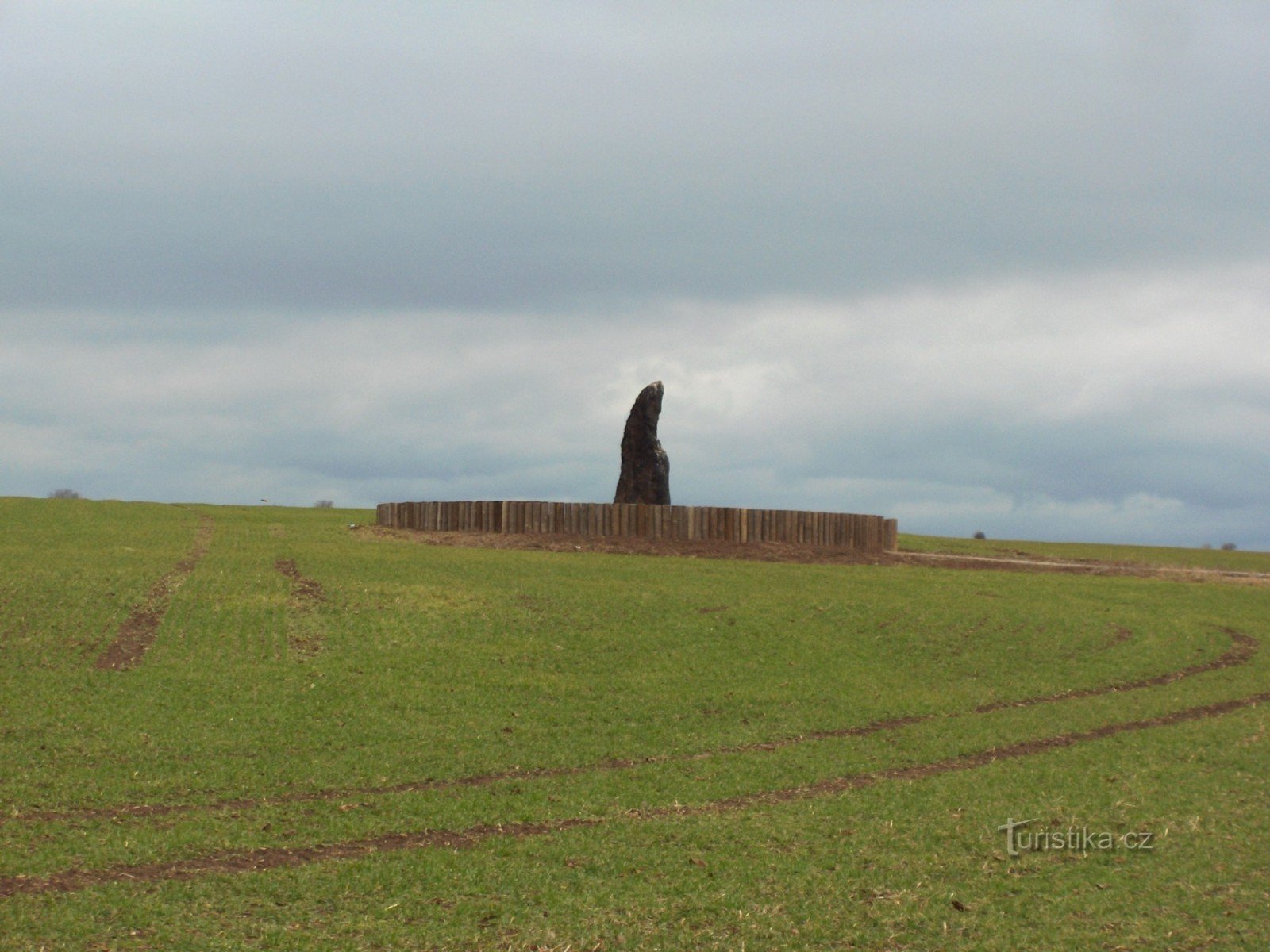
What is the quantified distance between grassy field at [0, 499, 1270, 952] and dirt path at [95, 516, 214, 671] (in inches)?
3.9

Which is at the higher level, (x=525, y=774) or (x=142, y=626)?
(x=142, y=626)

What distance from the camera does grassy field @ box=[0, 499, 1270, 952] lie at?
9828 mm

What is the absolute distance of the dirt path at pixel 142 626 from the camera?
1806cm

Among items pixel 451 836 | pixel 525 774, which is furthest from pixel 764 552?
pixel 451 836

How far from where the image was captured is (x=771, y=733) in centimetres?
1672

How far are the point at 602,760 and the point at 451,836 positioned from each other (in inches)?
134

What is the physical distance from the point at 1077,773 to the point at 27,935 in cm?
1230

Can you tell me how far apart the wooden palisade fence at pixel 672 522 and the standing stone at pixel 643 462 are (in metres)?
1.91

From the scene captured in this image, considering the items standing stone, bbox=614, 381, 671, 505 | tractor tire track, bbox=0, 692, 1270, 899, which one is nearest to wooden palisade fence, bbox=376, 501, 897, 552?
standing stone, bbox=614, 381, 671, 505

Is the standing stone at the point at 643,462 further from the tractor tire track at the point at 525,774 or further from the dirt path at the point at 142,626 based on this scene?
the tractor tire track at the point at 525,774

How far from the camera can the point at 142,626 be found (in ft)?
65.5

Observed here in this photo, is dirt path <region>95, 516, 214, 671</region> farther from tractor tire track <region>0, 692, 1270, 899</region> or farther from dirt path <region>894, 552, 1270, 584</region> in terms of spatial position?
dirt path <region>894, 552, 1270, 584</region>

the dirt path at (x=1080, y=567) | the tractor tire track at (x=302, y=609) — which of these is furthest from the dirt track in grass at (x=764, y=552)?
the tractor tire track at (x=302, y=609)

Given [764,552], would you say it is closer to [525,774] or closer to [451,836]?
[525,774]
